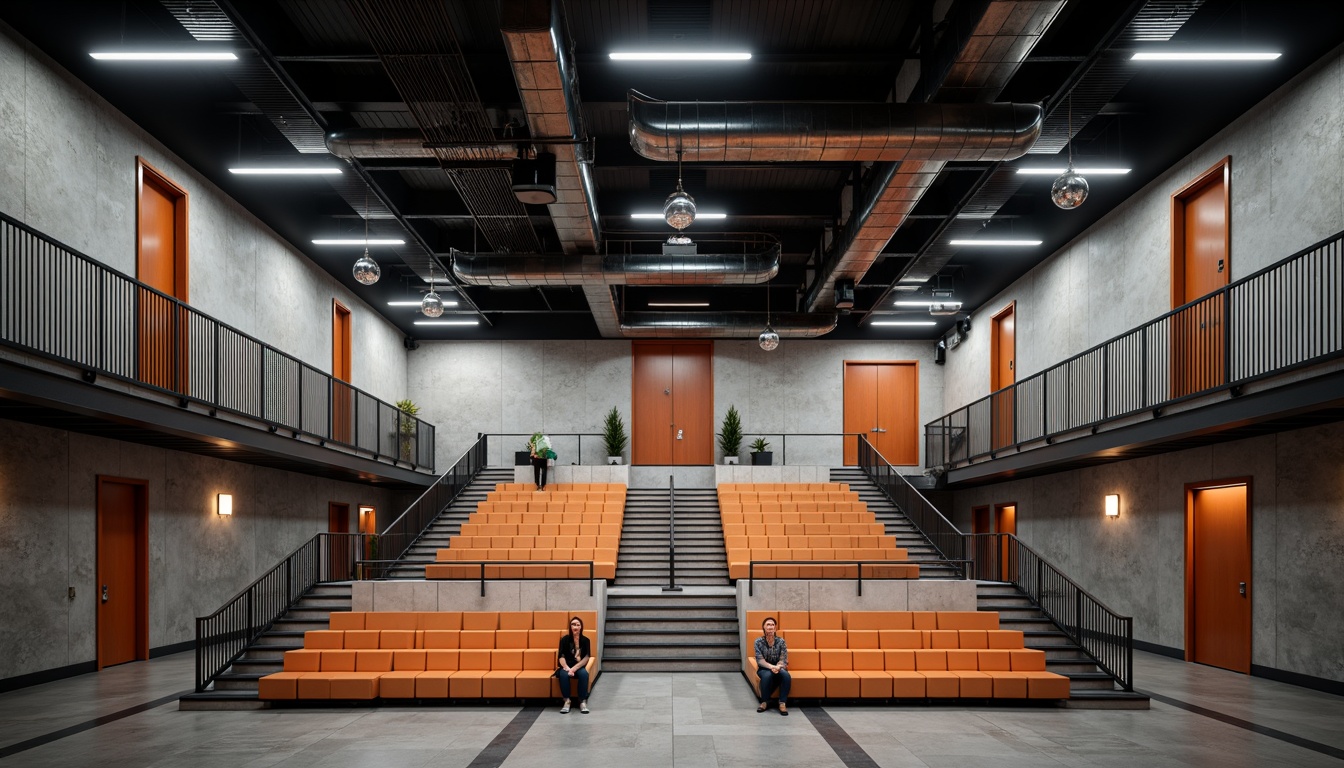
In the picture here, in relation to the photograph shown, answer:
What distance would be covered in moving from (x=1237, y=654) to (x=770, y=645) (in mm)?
6976

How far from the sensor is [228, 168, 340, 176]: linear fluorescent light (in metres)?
13.4

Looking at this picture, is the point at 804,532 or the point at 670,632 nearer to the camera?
the point at 670,632

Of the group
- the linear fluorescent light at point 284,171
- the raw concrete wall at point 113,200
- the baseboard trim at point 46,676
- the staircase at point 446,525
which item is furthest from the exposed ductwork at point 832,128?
the baseboard trim at point 46,676

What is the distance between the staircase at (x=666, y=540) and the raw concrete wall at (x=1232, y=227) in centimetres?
729

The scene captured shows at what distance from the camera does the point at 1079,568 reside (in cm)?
1717

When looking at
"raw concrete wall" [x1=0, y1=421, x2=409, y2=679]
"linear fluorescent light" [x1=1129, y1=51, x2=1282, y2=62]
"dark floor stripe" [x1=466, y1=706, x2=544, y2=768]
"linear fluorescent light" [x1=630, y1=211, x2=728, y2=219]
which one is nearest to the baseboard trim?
"raw concrete wall" [x1=0, y1=421, x2=409, y2=679]

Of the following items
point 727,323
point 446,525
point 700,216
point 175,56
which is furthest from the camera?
point 727,323

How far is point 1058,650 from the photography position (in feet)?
40.9

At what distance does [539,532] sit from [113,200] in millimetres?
8829

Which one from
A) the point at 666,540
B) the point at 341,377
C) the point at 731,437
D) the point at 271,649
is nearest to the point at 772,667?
the point at 271,649

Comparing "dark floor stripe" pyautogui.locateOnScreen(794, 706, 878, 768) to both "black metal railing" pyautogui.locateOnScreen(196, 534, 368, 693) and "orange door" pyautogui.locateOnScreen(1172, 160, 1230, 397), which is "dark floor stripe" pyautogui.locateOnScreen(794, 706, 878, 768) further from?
"black metal railing" pyautogui.locateOnScreen(196, 534, 368, 693)

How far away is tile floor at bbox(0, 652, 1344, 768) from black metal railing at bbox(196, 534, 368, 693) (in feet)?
2.06

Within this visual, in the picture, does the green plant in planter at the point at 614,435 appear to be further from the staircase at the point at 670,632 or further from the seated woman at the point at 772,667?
the seated woman at the point at 772,667

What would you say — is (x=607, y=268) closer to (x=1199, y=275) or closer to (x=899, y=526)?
(x=899, y=526)
